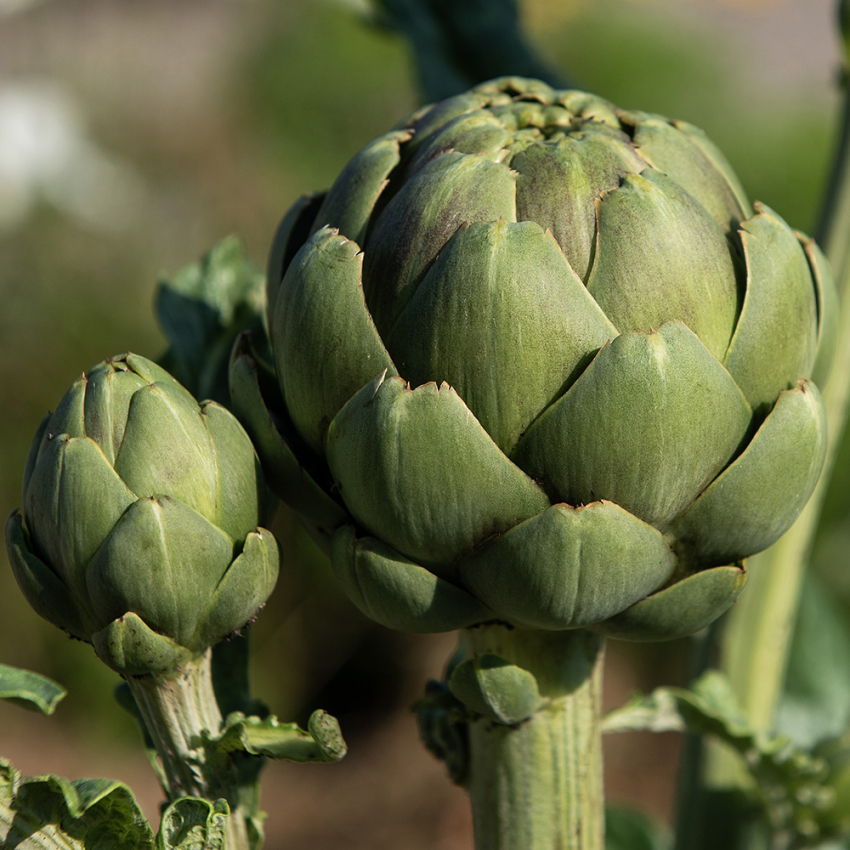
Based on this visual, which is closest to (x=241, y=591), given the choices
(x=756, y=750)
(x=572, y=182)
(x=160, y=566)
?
(x=160, y=566)

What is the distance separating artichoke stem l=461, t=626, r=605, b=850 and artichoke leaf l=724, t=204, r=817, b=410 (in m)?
0.16

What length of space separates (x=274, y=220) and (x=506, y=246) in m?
2.34

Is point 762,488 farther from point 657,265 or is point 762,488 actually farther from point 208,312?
point 208,312

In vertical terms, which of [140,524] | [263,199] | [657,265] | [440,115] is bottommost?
[140,524]

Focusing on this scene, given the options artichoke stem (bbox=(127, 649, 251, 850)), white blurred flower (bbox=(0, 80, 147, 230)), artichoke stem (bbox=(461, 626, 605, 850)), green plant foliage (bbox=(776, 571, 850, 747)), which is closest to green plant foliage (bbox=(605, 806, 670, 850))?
green plant foliage (bbox=(776, 571, 850, 747))

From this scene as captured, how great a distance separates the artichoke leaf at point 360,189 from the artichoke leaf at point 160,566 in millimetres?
161

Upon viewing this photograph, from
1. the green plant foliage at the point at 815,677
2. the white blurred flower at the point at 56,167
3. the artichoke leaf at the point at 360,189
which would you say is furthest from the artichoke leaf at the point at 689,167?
the white blurred flower at the point at 56,167

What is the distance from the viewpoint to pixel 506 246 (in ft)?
1.36

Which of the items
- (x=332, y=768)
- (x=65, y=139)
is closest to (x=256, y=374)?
(x=332, y=768)

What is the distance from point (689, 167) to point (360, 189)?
16cm

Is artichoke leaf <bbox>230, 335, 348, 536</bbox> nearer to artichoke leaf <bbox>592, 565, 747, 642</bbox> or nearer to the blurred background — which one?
artichoke leaf <bbox>592, 565, 747, 642</bbox>

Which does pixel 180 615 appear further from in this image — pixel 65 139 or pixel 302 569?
pixel 65 139

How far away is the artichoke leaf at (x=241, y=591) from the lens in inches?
17.0

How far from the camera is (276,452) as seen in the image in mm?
467
